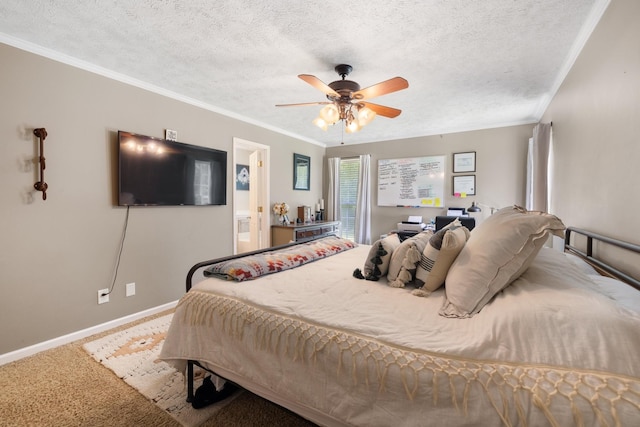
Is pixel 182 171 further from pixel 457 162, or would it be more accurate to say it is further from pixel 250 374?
pixel 457 162

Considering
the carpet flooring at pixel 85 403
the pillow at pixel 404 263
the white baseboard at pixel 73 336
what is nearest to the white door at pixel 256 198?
the white baseboard at pixel 73 336

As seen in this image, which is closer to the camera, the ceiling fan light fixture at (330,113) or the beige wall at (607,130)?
the beige wall at (607,130)

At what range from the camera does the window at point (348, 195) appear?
17.8 ft

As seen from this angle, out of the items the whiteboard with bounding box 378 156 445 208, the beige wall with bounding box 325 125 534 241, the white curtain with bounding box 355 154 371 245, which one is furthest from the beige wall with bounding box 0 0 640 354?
the white curtain with bounding box 355 154 371 245

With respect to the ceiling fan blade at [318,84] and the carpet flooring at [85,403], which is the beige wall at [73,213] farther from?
the ceiling fan blade at [318,84]

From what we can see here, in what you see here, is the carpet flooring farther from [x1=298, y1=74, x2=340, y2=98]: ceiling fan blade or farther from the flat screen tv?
[x1=298, y1=74, x2=340, y2=98]: ceiling fan blade

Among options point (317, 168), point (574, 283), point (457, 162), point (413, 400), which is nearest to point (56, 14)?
point (413, 400)

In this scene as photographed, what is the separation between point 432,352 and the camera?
0.92m

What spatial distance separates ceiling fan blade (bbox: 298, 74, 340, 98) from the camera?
6.40 ft

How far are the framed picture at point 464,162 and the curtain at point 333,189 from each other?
2.13 m

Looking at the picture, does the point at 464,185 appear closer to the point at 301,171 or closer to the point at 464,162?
the point at 464,162

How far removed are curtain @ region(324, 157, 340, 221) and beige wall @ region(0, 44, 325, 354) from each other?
2857 millimetres

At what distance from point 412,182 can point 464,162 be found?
855mm

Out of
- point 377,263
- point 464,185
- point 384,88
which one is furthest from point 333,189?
point 377,263
